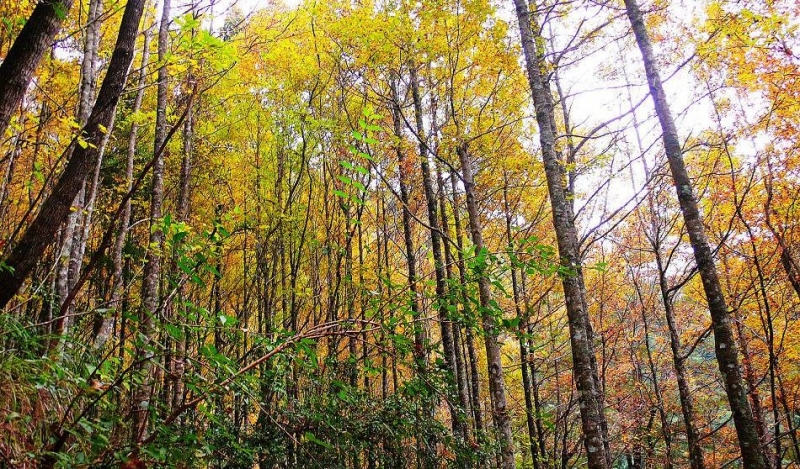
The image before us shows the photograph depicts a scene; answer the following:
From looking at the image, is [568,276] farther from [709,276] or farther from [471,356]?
[471,356]

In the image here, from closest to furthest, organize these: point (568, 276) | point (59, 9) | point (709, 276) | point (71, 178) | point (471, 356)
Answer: point (59, 9) → point (71, 178) → point (568, 276) → point (709, 276) → point (471, 356)

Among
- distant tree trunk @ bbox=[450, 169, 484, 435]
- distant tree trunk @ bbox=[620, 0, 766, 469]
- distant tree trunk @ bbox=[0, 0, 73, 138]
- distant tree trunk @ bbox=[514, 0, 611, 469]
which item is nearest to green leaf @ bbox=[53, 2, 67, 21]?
distant tree trunk @ bbox=[0, 0, 73, 138]

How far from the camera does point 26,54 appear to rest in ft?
7.84

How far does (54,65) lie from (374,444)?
22.3 feet

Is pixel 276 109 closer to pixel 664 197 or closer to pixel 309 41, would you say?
Result: pixel 309 41

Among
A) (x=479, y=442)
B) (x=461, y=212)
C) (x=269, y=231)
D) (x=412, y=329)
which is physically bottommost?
(x=479, y=442)

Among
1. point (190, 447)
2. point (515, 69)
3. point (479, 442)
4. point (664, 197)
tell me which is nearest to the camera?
point (190, 447)

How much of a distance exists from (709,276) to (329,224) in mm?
6836

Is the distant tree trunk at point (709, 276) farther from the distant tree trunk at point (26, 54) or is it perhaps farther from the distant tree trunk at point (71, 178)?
the distant tree trunk at point (26, 54)

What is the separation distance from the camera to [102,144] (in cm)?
354

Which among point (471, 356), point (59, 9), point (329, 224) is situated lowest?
point (471, 356)

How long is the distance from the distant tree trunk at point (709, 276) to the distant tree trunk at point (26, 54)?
637 centimetres

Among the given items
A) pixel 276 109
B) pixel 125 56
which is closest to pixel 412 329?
pixel 125 56

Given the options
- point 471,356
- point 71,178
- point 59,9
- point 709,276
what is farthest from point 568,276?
point 471,356
